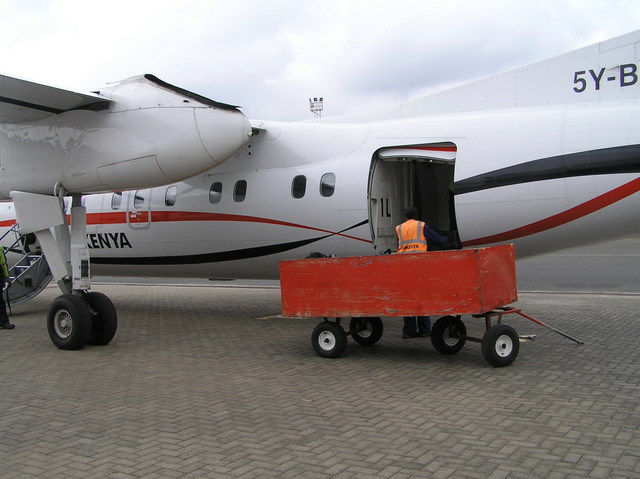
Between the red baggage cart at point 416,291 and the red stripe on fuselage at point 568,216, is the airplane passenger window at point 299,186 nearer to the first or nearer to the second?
the red baggage cart at point 416,291

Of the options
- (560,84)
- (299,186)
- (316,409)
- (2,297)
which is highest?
(560,84)

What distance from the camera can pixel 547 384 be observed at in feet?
21.1

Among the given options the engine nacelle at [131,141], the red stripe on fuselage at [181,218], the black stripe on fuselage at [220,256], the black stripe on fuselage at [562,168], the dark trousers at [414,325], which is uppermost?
the engine nacelle at [131,141]

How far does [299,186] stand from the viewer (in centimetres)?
1048

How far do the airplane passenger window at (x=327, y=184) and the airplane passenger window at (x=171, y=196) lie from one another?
3.18 metres

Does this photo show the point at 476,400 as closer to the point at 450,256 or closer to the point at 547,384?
the point at 547,384

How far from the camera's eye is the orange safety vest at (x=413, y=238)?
331 inches

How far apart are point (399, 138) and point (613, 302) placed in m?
6.52

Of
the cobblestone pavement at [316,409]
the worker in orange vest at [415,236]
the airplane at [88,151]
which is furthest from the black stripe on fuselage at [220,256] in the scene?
the airplane at [88,151]

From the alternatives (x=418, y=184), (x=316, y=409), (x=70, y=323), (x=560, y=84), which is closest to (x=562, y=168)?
(x=560, y=84)

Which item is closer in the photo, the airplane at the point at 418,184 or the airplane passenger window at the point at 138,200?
the airplane at the point at 418,184

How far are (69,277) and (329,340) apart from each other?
4.57 meters

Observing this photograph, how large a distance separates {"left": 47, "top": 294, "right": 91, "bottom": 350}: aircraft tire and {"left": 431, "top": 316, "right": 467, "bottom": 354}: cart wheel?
521 centimetres

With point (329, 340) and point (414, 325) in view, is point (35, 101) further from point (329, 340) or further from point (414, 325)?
point (414, 325)
